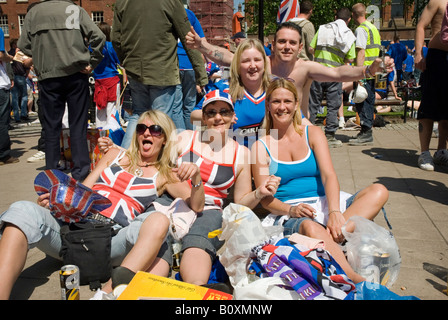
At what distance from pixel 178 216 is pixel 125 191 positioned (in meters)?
0.45

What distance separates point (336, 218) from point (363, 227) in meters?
0.22

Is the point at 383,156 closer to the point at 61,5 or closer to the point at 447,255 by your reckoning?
the point at 447,255

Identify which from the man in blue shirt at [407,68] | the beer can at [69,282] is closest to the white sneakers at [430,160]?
the beer can at [69,282]

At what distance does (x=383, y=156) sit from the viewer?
22.1 ft

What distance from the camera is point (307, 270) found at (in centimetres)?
230

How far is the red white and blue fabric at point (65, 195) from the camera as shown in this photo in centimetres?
289

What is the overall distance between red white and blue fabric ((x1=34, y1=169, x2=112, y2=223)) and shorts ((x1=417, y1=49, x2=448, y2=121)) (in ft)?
15.0

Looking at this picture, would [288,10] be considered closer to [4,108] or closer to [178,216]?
[4,108]

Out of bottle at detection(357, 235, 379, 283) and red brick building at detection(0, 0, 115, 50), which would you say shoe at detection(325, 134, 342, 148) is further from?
red brick building at detection(0, 0, 115, 50)

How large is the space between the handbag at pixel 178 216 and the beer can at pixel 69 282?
0.80m

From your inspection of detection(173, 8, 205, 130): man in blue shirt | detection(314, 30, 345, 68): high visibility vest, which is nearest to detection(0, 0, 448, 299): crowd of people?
detection(173, 8, 205, 130): man in blue shirt

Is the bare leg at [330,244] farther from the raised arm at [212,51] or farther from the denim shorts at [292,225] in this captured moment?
the raised arm at [212,51]

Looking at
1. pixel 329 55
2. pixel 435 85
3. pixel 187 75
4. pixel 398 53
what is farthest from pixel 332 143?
pixel 398 53
